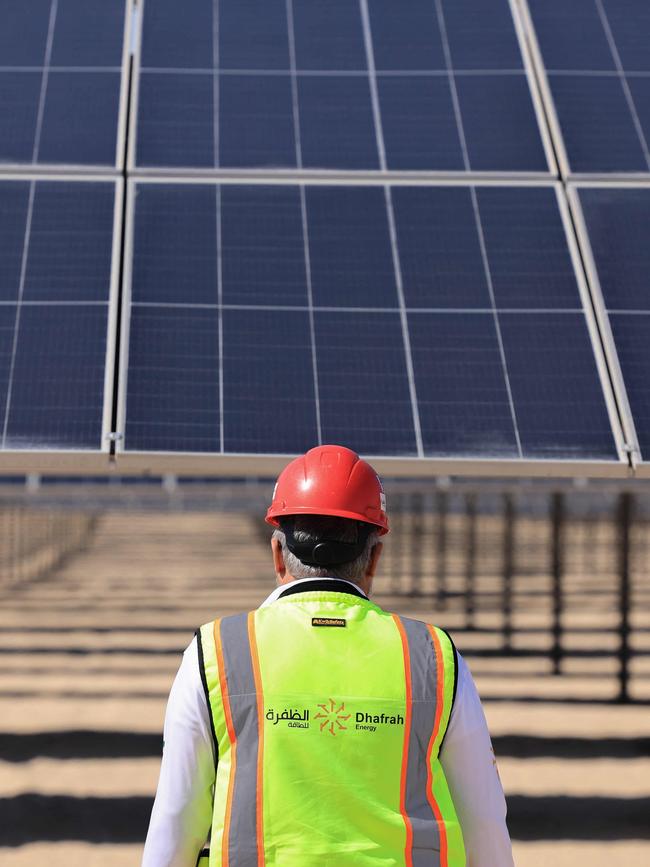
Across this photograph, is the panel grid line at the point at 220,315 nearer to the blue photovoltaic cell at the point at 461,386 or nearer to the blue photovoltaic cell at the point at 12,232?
the blue photovoltaic cell at the point at 461,386

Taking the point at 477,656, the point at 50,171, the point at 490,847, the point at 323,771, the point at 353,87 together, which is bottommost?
the point at 490,847

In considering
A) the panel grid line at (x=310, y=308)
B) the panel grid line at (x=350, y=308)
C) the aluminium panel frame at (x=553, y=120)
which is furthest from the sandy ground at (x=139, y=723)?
the aluminium panel frame at (x=553, y=120)

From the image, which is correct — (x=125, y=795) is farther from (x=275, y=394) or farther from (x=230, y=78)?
(x=230, y=78)

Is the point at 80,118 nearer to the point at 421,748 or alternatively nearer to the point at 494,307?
the point at 494,307

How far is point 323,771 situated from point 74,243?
4985 millimetres

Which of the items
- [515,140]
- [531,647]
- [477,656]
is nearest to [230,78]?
[515,140]

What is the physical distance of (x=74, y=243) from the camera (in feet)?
22.6

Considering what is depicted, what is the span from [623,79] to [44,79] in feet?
14.2

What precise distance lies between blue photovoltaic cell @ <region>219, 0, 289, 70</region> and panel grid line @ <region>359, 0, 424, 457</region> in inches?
25.0

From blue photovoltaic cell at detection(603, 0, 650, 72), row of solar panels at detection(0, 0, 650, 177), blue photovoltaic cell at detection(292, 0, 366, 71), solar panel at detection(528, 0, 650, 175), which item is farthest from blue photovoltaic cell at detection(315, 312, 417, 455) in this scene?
blue photovoltaic cell at detection(603, 0, 650, 72)

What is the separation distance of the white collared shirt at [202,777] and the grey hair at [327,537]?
0.15 ft

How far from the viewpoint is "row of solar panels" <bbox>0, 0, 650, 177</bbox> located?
7.54 m

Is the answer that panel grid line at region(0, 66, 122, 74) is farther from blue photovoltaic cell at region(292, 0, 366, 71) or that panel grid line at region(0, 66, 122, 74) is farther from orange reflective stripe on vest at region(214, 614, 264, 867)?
orange reflective stripe on vest at region(214, 614, 264, 867)

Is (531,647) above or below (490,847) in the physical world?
above
